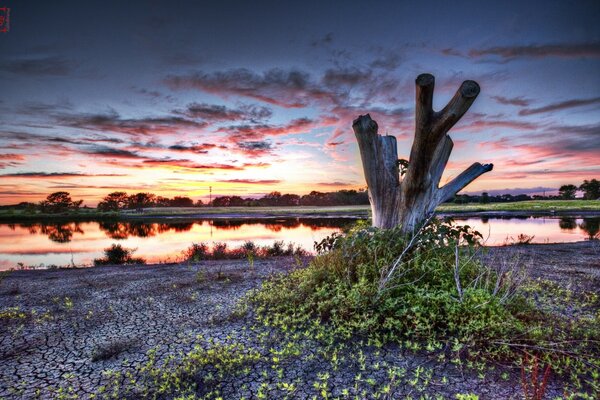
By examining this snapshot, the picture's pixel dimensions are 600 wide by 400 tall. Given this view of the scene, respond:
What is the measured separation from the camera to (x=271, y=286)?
698 cm

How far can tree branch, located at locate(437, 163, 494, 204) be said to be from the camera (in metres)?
7.21

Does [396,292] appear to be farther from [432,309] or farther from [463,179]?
[463,179]

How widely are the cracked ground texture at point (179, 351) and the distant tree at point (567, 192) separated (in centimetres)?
13140

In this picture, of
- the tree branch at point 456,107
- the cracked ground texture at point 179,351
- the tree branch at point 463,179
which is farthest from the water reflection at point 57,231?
the tree branch at point 456,107

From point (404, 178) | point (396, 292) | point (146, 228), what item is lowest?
point (146, 228)

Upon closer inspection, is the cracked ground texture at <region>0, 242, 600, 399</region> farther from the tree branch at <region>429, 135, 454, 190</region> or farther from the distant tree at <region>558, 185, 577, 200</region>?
the distant tree at <region>558, 185, 577, 200</region>

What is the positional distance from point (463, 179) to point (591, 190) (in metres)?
125

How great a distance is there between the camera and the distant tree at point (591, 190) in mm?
94719

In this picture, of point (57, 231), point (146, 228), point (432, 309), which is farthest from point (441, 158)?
point (57, 231)

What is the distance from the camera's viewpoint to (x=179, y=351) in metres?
4.24

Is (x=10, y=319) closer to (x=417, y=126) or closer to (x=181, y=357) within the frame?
(x=181, y=357)

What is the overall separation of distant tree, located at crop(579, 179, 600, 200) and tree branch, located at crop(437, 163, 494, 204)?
12037cm

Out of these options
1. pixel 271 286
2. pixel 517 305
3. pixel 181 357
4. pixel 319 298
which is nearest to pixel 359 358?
pixel 319 298

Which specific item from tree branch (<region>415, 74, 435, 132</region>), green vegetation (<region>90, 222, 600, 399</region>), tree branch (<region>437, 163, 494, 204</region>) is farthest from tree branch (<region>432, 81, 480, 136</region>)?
tree branch (<region>437, 163, 494, 204</region>)
